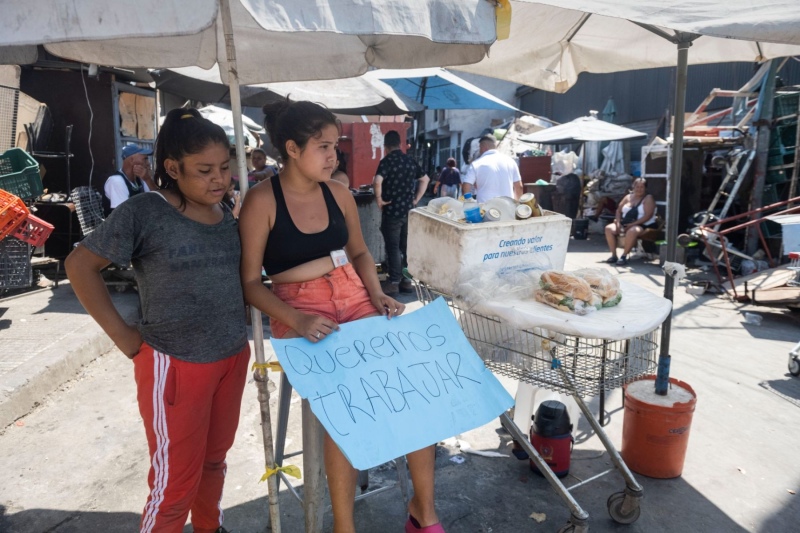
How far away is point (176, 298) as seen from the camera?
6.41 feet

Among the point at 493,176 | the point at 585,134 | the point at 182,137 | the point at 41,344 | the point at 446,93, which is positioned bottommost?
the point at 41,344

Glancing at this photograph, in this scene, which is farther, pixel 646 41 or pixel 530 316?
pixel 646 41

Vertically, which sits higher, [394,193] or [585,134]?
[585,134]

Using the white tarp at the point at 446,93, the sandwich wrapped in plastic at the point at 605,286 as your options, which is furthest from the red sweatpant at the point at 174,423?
the white tarp at the point at 446,93

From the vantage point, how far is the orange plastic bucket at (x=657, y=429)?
2945 millimetres

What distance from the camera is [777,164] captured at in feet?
27.4

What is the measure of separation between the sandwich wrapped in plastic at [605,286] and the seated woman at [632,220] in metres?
7.48

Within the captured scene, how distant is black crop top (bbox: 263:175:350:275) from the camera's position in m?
2.11

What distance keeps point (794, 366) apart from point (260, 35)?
4.69 metres

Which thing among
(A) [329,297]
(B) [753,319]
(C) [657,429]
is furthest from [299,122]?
(B) [753,319]

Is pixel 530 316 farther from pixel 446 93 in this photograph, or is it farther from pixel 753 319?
pixel 446 93

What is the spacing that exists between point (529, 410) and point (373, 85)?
5.38 metres

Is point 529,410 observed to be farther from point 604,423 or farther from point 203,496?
point 203,496

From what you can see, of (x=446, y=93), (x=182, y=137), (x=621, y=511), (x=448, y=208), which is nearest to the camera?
(x=182, y=137)
